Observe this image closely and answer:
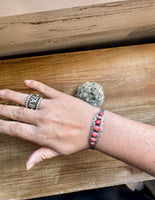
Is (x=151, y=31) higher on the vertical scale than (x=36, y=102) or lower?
higher

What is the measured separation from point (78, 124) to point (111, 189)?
0.48 m

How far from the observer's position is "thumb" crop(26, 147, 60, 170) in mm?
440

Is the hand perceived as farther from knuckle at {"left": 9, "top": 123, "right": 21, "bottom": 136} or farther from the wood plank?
the wood plank

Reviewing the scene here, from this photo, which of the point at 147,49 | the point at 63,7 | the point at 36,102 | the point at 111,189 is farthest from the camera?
the point at 111,189

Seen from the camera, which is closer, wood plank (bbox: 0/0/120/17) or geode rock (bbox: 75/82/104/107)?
wood plank (bbox: 0/0/120/17)

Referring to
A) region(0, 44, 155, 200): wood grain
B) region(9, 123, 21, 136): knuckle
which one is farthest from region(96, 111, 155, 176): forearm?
region(9, 123, 21, 136): knuckle

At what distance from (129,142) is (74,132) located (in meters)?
0.15

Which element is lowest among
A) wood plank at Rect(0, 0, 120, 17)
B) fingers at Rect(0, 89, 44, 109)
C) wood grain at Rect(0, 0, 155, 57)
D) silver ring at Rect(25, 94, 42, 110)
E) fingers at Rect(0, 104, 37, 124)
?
fingers at Rect(0, 104, 37, 124)

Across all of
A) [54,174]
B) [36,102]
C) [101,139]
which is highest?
[36,102]

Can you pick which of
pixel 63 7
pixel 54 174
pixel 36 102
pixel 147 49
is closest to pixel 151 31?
pixel 147 49

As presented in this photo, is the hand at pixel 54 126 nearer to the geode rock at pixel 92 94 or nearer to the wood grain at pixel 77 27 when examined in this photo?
the geode rock at pixel 92 94

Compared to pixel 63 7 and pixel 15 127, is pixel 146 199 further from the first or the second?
pixel 63 7

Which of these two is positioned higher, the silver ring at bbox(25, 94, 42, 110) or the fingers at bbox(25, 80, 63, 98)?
the fingers at bbox(25, 80, 63, 98)

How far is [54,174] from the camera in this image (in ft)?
1.81
